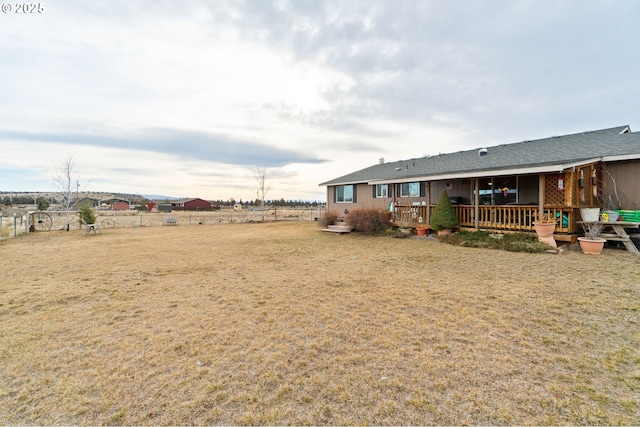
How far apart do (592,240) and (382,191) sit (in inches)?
387

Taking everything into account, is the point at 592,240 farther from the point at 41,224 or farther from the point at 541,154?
the point at 41,224

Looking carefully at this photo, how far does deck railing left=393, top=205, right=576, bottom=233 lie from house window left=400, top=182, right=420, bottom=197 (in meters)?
1.63

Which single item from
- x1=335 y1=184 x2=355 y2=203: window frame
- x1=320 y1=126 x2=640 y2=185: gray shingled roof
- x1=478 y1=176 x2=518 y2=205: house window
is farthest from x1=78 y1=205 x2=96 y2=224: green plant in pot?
x1=478 y1=176 x2=518 y2=205: house window

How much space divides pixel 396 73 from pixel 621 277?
1011 centimetres

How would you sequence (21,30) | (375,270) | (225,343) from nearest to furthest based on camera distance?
(225,343) → (375,270) → (21,30)

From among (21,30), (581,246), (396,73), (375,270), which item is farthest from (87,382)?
(396,73)

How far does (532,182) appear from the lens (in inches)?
441

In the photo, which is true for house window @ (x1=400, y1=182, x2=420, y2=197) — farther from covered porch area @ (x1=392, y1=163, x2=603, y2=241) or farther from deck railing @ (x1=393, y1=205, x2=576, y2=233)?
deck railing @ (x1=393, y1=205, x2=576, y2=233)

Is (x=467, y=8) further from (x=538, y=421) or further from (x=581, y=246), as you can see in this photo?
(x=538, y=421)

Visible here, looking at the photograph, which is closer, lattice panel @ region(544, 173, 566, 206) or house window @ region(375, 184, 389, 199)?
lattice panel @ region(544, 173, 566, 206)

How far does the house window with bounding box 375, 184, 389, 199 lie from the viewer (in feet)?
54.5

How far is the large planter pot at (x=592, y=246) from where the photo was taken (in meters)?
8.08

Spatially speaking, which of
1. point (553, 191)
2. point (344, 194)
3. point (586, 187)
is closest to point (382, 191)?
point (344, 194)

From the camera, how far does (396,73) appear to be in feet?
40.2
